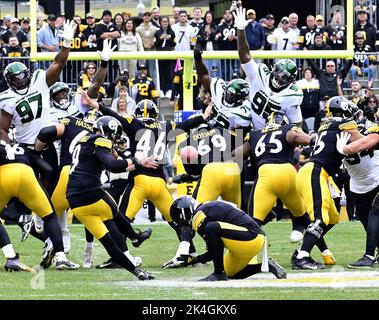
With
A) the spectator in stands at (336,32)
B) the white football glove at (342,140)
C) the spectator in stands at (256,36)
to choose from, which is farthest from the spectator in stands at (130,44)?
the white football glove at (342,140)

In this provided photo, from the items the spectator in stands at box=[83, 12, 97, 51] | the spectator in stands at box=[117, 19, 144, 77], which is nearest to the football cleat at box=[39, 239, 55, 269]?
the spectator in stands at box=[117, 19, 144, 77]

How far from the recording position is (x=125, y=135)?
38.7 ft

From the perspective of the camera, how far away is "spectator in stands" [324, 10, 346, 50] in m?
17.5

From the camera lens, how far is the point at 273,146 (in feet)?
33.4

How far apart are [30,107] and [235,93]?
6.27ft

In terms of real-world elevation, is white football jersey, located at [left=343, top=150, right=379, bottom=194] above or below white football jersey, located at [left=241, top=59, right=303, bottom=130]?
below

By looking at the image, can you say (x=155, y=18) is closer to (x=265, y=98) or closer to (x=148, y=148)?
(x=148, y=148)

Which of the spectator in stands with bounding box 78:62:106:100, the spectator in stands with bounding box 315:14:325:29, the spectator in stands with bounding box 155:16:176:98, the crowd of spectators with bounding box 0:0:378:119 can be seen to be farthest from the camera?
the spectator in stands with bounding box 315:14:325:29

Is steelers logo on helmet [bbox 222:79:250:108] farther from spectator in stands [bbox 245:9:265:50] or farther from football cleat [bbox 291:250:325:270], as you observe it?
spectator in stands [bbox 245:9:265:50]

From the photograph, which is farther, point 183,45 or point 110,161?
point 183,45

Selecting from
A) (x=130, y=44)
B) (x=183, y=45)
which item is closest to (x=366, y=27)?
(x=183, y=45)

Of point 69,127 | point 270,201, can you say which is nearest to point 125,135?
point 69,127

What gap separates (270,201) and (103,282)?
1.78 meters
